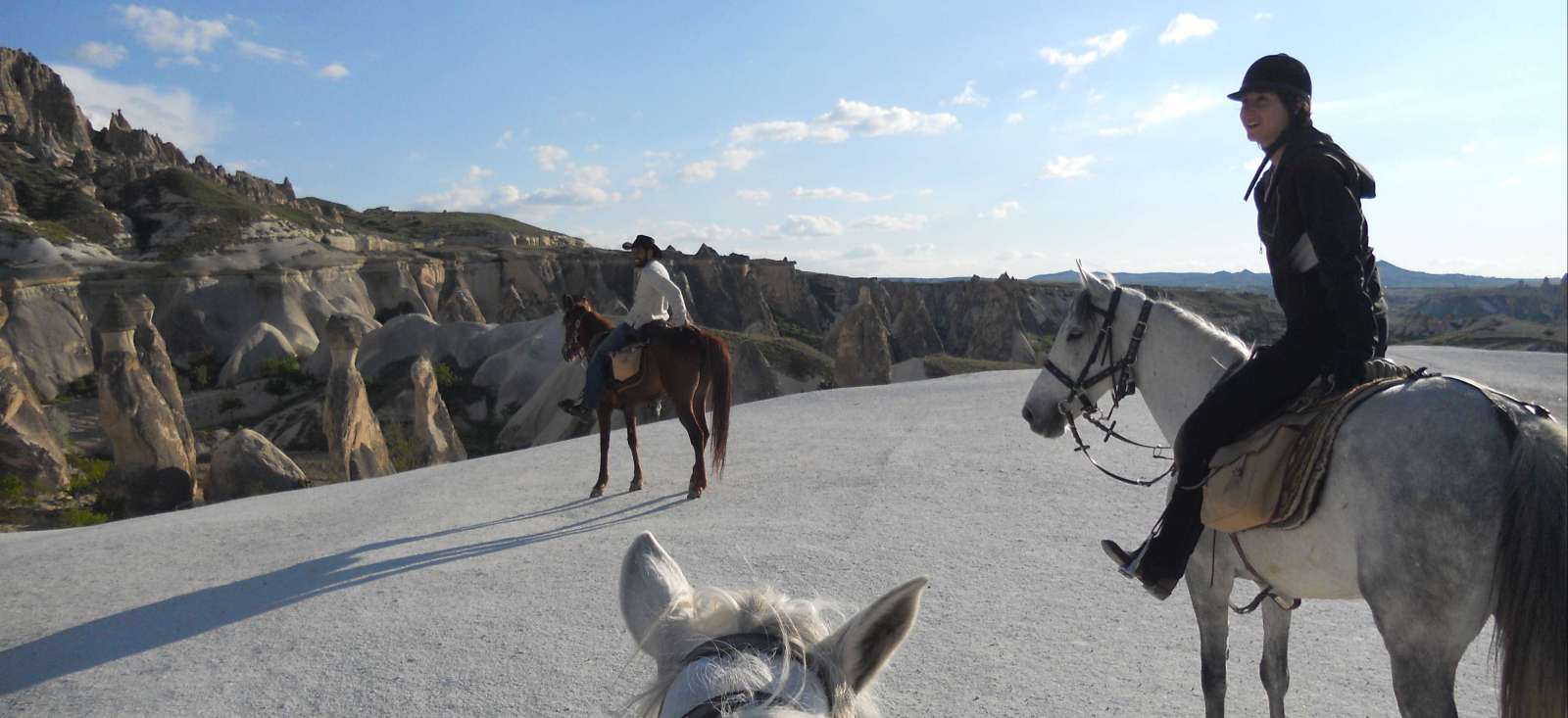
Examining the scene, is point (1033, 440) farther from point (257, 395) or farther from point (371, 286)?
point (371, 286)

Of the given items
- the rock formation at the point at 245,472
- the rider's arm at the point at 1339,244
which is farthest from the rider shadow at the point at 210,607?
the rock formation at the point at 245,472

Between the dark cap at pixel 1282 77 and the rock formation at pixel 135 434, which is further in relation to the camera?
→ the rock formation at pixel 135 434

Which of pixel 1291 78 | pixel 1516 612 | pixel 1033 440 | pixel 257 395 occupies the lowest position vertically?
pixel 257 395

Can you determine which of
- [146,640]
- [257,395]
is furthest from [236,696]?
[257,395]

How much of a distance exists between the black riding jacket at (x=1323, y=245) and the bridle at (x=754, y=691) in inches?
86.1

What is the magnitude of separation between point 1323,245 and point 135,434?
17.9 m

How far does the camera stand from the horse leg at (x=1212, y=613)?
307 cm

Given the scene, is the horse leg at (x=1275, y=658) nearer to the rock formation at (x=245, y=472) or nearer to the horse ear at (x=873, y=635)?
the horse ear at (x=873, y=635)

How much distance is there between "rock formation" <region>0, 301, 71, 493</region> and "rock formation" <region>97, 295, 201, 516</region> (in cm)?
169

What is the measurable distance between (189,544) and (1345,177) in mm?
7838

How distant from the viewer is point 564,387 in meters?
21.6

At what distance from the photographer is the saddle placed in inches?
104

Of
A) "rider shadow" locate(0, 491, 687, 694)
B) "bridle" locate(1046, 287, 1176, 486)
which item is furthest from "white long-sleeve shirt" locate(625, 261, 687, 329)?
"bridle" locate(1046, 287, 1176, 486)

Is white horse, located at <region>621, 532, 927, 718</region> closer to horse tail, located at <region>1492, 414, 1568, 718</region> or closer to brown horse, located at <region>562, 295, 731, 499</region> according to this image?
horse tail, located at <region>1492, 414, 1568, 718</region>
